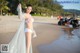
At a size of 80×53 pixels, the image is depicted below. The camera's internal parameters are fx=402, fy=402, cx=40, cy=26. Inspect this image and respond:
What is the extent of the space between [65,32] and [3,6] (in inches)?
20.9

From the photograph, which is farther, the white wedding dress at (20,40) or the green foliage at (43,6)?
the green foliage at (43,6)

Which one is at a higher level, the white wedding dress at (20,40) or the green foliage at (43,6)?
the green foliage at (43,6)

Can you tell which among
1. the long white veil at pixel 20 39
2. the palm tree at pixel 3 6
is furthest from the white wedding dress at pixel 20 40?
the palm tree at pixel 3 6

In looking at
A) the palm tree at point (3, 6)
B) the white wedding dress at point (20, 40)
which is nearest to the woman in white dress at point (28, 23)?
the white wedding dress at point (20, 40)

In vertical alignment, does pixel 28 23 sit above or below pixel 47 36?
above

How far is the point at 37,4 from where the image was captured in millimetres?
3047

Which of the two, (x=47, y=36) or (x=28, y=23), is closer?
(x=28, y=23)

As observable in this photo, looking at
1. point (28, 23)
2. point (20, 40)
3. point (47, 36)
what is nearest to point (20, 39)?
point (20, 40)

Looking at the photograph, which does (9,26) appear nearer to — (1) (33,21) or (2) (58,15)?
(1) (33,21)

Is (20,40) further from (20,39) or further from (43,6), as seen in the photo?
(43,6)

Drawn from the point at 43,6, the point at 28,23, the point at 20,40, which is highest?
the point at 43,6

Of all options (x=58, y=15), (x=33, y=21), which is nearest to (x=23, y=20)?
(x=33, y=21)

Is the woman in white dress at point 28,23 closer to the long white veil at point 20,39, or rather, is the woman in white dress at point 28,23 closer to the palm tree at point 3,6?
the long white veil at point 20,39

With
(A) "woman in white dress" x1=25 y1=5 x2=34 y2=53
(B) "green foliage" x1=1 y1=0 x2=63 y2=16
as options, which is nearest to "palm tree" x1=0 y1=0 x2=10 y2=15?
(B) "green foliage" x1=1 y1=0 x2=63 y2=16
